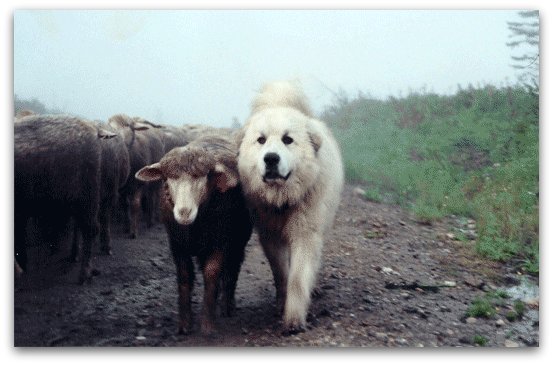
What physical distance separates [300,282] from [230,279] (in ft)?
1.60

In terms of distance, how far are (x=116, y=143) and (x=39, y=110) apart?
56 centimetres

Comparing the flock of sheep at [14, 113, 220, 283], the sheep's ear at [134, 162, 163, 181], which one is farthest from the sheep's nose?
the flock of sheep at [14, 113, 220, 283]

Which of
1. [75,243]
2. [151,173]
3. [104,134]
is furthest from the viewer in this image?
[104,134]

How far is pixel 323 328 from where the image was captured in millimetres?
3678

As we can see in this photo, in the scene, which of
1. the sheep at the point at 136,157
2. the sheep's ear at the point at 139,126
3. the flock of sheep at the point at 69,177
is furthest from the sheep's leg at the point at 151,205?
the sheep's ear at the point at 139,126

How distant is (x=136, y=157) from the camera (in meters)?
4.38

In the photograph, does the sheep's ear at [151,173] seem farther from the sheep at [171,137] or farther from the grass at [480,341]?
the grass at [480,341]

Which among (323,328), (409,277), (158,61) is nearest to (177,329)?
(323,328)

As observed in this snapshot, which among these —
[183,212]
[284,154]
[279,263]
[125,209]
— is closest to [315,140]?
[284,154]

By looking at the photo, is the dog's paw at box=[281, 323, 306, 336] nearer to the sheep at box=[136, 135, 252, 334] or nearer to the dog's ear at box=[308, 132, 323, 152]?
the sheep at box=[136, 135, 252, 334]

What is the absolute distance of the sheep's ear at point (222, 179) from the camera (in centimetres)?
352

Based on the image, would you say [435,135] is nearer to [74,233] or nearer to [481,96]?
[481,96]

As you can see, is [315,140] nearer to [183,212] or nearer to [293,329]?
[183,212]

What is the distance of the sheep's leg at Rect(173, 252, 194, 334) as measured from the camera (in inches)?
140
